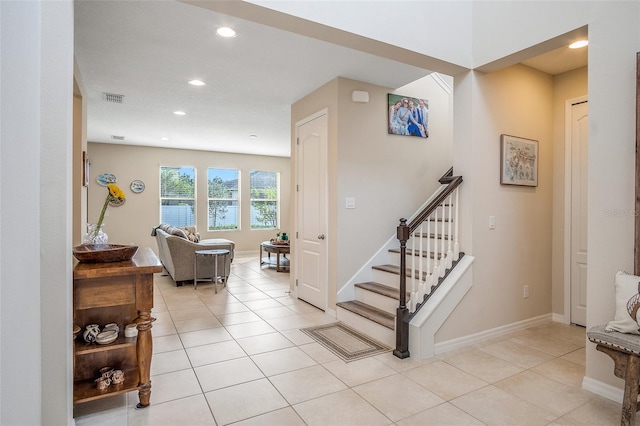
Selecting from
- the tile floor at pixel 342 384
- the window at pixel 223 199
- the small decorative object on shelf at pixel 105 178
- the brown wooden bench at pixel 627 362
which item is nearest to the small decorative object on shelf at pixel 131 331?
the tile floor at pixel 342 384

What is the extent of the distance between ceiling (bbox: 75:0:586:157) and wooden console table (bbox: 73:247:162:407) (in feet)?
6.25

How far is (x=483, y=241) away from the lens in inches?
129

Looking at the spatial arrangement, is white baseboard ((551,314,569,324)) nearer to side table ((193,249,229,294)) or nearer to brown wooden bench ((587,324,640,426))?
brown wooden bench ((587,324,640,426))

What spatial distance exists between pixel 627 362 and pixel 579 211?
7.40 ft

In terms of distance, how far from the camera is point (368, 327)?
3453 mm

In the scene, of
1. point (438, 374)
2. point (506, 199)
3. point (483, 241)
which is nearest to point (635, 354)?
point (438, 374)

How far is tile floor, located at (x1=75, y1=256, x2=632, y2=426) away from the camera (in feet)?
6.95

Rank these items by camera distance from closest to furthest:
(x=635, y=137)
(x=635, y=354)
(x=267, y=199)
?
(x=635, y=354)
(x=635, y=137)
(x=267, y=199)

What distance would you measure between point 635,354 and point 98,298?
115 inches

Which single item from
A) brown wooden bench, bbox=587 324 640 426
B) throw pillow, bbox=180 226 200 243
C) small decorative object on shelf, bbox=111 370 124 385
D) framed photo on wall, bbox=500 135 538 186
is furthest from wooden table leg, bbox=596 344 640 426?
throw pillow, bbox=180 226 200 243

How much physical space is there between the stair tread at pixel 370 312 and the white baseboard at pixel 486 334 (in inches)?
18.3

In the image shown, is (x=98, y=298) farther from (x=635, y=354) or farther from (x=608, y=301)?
(x=608, y=301)

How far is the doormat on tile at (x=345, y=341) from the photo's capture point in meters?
3.04

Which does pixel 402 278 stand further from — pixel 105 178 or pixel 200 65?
pixel 105 178
